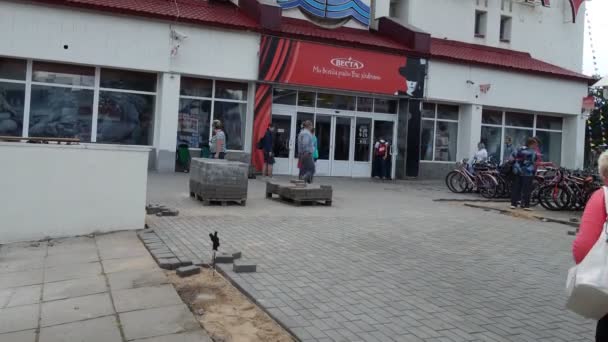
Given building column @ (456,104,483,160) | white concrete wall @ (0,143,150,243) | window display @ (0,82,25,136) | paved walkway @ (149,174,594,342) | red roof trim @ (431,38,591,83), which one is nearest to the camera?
paved walkway @ (149,174,594,342)

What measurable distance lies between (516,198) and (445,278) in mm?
8104

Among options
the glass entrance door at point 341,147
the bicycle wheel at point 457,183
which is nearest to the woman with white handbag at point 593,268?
the bicycle wheel at point 457,183

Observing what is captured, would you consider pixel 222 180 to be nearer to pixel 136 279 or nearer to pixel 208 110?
pixel 136 279

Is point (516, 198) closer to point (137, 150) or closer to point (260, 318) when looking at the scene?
point (137, 150)

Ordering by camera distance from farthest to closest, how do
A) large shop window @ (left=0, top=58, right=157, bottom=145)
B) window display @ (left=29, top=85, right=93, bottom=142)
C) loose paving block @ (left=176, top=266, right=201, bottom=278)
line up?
window display @ (left=29, top=85, right=93, bottom=142) < large shop window @ (left=0, top=58, right=157, bottom=145) < loose paving block @ (left=176, top=266, right=201, bottom=278)

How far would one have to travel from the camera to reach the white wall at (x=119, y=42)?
1688 centimetres

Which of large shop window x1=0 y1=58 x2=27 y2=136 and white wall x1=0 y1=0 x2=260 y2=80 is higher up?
white wall x1=0 y1=0 x2=260 y2=80

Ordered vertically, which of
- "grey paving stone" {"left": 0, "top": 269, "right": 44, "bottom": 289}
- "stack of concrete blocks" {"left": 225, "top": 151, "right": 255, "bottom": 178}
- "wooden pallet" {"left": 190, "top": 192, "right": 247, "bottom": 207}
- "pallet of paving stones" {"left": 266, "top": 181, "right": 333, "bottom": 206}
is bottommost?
"grey paving stone" {"left": 0, "top": 269, "right": 44, "bottom": 289}

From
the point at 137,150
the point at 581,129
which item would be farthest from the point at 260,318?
the point at 581,129

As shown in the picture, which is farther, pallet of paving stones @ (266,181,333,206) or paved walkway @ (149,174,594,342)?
pallet of paving stones @ (266,181,333,206)

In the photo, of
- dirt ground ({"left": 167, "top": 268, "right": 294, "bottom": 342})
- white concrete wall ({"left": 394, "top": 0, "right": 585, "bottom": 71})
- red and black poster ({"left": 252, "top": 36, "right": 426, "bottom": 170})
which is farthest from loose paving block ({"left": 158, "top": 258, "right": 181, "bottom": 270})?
white concrete wall ({"left": 394, "top": 0, "right": 585, "bottom": 71})

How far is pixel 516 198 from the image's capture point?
13711 millimetres

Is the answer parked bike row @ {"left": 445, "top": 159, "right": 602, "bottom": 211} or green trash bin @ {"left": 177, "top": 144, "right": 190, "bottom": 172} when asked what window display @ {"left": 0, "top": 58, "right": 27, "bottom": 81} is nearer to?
green trash bin @ {"left": 177, "top": 144, "right": 190, "bottom": 172}

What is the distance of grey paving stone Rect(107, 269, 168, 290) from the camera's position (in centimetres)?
581
